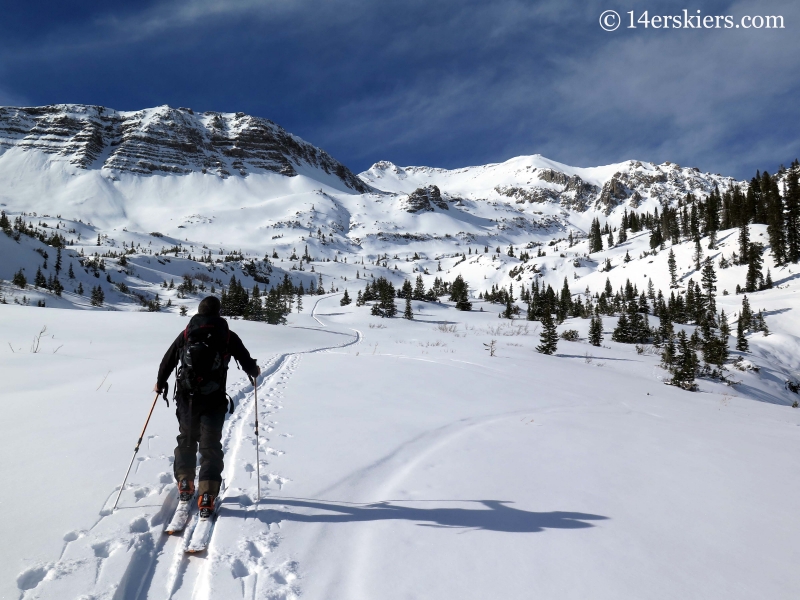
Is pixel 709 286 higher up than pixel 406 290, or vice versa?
pixel 709 286

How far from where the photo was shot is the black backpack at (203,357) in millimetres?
4184

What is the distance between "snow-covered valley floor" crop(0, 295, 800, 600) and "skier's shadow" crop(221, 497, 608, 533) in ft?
0.08

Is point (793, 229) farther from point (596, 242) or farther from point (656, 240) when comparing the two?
point (596, 242)

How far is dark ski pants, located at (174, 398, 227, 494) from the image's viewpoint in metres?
4.15

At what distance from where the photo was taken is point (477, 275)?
509ft

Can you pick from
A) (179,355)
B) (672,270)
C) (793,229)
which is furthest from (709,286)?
(179,355)

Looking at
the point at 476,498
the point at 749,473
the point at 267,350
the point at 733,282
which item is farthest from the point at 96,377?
the point at 733,282

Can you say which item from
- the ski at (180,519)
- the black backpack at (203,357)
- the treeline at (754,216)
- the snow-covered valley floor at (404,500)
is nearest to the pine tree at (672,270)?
the treeline at (754,216)

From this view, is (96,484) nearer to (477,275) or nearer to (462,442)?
(462,442)

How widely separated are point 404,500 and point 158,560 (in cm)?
246

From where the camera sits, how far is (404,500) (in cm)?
446

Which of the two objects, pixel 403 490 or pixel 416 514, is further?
pixel 403 490

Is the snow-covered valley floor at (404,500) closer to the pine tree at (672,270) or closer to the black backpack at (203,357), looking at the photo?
the black backpack at (203,357)

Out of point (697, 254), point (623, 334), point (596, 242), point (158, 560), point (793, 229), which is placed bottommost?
point (158, 560)
